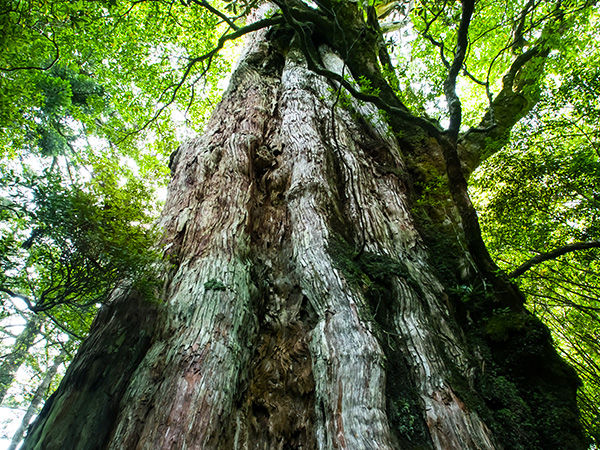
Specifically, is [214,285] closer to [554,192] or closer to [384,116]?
[384,116]

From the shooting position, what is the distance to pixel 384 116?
4383 mm

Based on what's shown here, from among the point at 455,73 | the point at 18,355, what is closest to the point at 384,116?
the point at 455,73

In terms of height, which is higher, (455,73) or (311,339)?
(455,73)

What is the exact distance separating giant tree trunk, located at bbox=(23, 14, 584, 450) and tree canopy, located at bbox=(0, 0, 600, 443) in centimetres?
40

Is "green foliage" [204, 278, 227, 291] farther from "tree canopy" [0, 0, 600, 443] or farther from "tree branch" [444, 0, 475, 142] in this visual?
"tree branch" [444, 0, 475, 142]

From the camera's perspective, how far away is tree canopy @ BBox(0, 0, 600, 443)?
2.36 m

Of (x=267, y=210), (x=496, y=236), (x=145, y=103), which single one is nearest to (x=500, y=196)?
(x=496, y=236)

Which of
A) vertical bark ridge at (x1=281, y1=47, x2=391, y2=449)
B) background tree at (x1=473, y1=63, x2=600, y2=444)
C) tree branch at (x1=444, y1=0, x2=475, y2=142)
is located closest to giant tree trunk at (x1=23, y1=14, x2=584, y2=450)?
vertical bark ridge at (x1=281, y1=47, x2=391, y2=449)

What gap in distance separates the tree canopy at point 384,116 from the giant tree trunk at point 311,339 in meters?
0.40

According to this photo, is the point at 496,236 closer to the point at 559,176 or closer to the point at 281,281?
the point at 559,176

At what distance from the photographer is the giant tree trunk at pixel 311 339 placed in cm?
200

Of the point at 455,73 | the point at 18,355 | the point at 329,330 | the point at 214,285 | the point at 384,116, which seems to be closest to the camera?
the point at 329,330

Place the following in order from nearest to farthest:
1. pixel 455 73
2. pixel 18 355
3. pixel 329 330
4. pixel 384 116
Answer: pixel 329 330 < pixel 455 73 < pixel 384 116 < pixel 18 355

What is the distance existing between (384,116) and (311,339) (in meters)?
3.22
